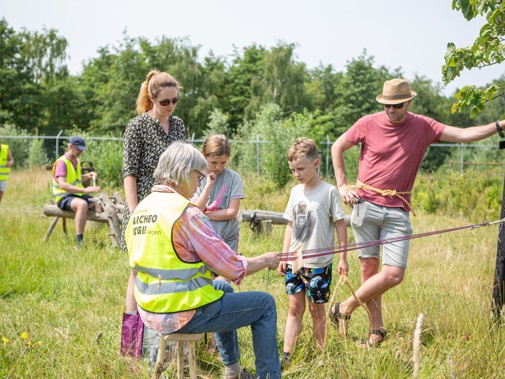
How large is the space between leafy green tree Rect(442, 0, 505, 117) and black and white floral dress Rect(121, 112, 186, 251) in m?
2.04

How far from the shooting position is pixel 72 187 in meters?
9.02

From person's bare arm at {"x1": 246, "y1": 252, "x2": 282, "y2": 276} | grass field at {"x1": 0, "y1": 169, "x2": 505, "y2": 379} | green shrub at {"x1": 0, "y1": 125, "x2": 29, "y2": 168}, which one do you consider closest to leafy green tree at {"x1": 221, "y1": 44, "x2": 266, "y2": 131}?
green shrub at {"x1": 0, "y1": 125, "x2": 29, "y2": 168}

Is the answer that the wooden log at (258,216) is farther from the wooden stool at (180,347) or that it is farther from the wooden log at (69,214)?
the wooden stool at (180,347)

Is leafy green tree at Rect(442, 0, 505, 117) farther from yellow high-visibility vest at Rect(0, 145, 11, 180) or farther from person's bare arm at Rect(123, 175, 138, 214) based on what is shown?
yellow high-visibility vest at Rect(0, 145, 11, 180)

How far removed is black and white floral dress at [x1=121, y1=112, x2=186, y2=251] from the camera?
4.29 metres

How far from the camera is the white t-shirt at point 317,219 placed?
164 inches

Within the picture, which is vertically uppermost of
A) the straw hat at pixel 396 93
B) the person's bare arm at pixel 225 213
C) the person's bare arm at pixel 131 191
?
the straw hat at pixel 396 93

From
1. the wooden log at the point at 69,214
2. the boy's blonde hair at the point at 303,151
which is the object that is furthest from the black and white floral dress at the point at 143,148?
the wooden log at the point at 69,214

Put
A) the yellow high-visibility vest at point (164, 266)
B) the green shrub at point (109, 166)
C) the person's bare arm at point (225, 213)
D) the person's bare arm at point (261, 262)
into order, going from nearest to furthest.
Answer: the yellow high-visibility vest at point (164, 266) → the person's bare arm at point (261, 262) → the person's bare arm at point (225, 213) → the green shrub at point (109, 166)

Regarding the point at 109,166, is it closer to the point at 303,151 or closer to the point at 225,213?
the point at 225,213

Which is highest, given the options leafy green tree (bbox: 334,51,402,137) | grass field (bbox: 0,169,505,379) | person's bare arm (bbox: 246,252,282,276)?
leafy green tree (bbox: 334,51,402,137)

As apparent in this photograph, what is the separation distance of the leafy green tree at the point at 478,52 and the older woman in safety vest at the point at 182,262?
78.7 inches

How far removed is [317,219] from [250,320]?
1153 millimetres

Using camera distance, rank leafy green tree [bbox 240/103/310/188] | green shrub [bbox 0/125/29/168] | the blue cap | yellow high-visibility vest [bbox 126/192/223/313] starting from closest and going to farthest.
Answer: yellow high-visibility vest [bbox 126/192/223/313] < the blue cap < leafy green tree [bbox 240/103/310/188] < green shrub [bbox 0/125/29/168]
